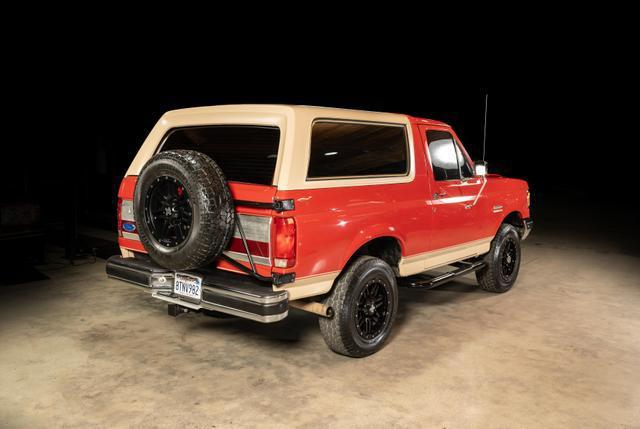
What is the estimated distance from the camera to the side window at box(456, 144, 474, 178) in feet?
18.7

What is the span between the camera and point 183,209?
396cm

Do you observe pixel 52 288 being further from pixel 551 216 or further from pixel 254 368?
pixel 551 216

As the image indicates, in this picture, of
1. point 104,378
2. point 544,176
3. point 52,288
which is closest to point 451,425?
point 104,378

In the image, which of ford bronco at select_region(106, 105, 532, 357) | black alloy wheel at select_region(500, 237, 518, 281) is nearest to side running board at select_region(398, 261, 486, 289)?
ford bronco at select_region(106, 105, 532, 357)

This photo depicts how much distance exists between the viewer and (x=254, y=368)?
168 inches

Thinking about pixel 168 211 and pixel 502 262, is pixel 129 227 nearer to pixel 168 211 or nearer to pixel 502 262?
pixel 168 211

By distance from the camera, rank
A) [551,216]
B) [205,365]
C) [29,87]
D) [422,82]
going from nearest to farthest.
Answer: [205,365], [551,216], [29,87], [422,82]

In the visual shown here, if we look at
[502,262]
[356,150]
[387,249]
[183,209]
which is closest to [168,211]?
[183,209]

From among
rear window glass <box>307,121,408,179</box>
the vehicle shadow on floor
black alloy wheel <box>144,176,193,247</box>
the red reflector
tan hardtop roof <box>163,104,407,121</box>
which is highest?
tan hardtop roof <box>163,104,407,121</box>

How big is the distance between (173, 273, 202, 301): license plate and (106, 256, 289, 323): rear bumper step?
40 mm

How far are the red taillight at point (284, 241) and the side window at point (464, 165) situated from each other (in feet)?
8.39

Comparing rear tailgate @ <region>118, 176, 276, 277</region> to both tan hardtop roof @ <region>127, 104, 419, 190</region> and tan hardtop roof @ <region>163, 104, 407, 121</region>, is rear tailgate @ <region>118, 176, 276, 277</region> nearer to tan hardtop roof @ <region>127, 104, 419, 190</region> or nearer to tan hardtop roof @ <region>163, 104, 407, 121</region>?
tan hardtop roof @ <region>127, 104, 419, 190</region>

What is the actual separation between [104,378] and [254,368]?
1069 mm

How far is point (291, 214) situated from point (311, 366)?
51.7 inches
